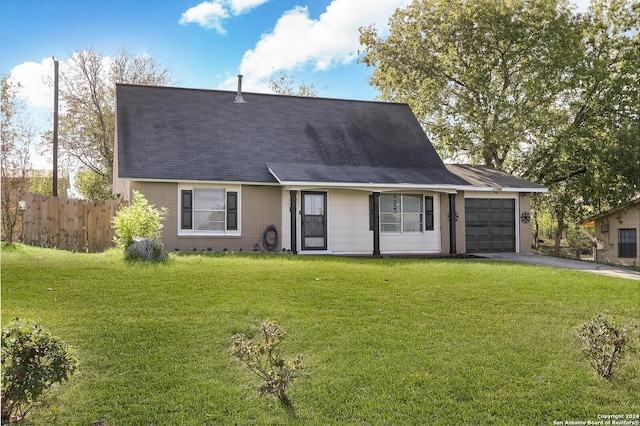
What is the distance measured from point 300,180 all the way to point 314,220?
5.11 ft

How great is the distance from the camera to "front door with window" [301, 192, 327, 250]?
17391 mm

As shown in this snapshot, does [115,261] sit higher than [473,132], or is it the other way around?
[473,132]

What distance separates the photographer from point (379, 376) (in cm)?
652

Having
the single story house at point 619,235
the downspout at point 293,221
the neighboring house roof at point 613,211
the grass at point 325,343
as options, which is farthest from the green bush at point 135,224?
the single story house at point 619,235

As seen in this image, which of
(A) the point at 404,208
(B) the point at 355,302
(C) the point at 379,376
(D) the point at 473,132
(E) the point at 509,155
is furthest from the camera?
(E) the point at 509,155

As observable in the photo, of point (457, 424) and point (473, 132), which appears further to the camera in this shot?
point (473, 132)

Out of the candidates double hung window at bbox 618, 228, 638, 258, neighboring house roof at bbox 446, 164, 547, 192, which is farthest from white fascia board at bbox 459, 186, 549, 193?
double hung window at bbox 618, 228, 638, 258

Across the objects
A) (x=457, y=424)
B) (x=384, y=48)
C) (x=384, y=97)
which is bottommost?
(x=457, y=424)

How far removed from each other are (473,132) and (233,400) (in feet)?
70.6

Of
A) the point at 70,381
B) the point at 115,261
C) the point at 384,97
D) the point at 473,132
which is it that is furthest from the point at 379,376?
the point at 384,97

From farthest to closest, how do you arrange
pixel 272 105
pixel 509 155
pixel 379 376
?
pixel 509 155
pixel 272 105
pixel 379 376

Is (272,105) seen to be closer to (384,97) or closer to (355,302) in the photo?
(384,97)

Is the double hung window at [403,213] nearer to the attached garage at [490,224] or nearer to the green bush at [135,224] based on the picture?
the attached garage at [490,224]

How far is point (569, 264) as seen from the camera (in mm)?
16062
